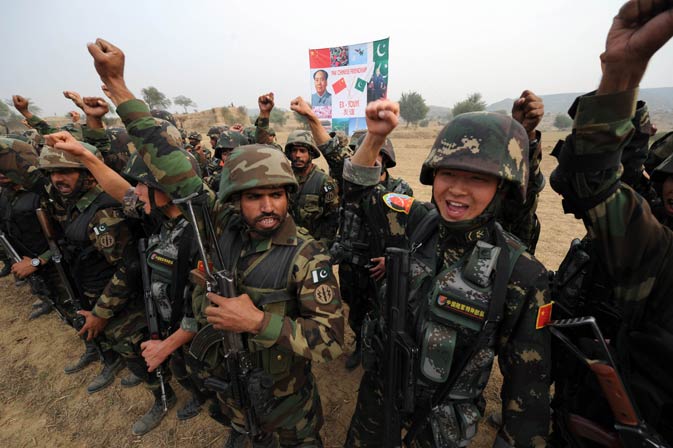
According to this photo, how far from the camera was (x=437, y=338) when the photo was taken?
1.61 metres

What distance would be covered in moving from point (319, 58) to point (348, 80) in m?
1.80

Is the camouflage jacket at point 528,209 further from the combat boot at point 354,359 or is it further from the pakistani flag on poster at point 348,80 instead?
the pakistani flag on poster at point 348,80

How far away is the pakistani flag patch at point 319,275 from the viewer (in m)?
1.87

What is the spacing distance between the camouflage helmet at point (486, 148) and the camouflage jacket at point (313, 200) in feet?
9.39

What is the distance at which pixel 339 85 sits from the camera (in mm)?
11891

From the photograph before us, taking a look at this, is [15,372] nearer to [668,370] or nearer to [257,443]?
[257,443]

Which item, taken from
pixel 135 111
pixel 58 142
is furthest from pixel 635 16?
pixel 58 142

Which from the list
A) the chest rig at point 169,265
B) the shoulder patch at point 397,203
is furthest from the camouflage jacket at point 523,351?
the chest rig at point 169,265

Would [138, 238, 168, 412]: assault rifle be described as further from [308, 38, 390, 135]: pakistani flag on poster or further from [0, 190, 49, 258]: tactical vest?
[308, 38, 390, 135]: pakistani flag on poster

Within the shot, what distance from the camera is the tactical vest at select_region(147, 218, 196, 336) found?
2.39m

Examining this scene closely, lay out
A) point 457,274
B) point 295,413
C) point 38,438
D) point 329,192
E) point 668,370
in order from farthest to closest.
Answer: point 329,192
point 38,438
point 295,413
point 457,274
point 668,370

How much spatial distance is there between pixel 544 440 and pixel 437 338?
2.43ft

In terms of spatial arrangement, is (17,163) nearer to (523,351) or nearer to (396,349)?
(396,349)

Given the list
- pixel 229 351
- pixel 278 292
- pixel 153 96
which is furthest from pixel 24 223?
pixel 153 96
